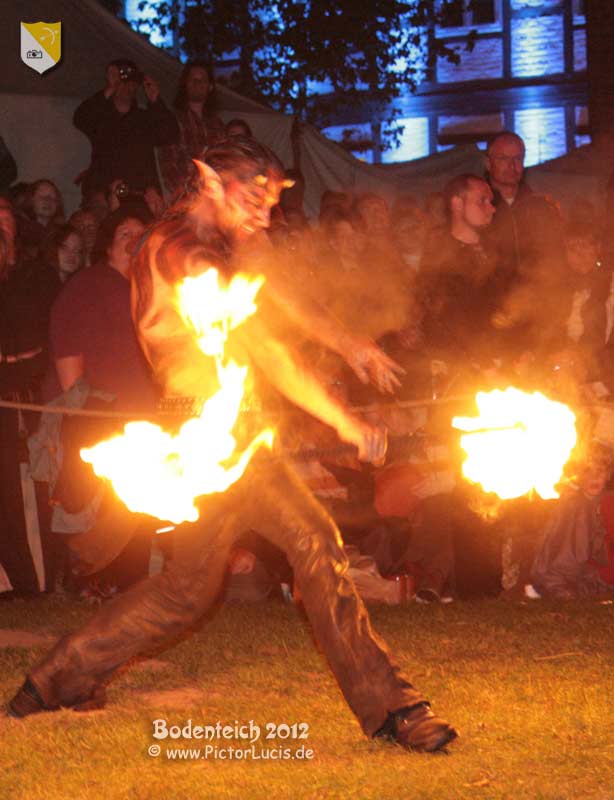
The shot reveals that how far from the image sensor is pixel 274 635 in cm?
738

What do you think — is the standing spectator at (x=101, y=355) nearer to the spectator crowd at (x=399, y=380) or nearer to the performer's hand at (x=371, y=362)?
the spectator crowd at (x=399, y=380)

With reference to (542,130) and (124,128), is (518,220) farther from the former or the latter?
(542,130)

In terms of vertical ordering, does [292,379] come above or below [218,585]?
above

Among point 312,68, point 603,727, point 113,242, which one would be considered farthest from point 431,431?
point 312,68

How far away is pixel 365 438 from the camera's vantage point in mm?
4953

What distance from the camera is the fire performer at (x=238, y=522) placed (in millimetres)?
4895

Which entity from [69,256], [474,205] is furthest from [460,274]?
[69,256]

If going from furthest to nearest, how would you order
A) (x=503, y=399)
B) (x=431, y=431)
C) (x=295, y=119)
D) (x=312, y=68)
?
1. (x=312, y=68)
2. (x=295, y=119)
3. (x=431, y=431)
4. (x=503, y=399)

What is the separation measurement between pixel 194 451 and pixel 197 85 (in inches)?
252

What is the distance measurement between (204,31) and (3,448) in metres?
22.5

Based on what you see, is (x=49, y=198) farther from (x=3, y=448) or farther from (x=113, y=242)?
(x=3, y=448)

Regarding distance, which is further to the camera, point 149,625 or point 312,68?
point 312,68

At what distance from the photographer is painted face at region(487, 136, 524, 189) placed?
9.05 metres

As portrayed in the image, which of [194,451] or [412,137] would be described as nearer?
[194,451]
